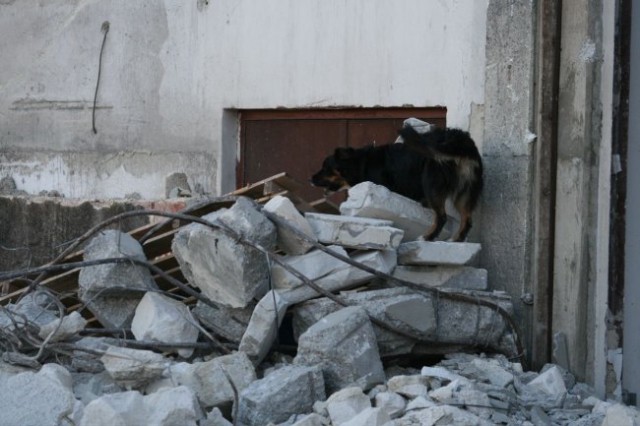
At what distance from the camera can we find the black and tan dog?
256 inches

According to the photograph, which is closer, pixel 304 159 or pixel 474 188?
pixel 474 188

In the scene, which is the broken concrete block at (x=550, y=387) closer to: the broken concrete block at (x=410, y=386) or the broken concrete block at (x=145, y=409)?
the broken concrete block at (x=410, y=386)

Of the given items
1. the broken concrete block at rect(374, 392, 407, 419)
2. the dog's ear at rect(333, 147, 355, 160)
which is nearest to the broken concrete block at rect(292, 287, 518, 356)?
the broken concrete block at rect(374, 392, 407, 419)

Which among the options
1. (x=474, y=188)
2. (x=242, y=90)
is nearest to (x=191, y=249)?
(x=474, y=188)

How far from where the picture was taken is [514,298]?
6527 mm

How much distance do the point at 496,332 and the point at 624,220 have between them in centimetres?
93

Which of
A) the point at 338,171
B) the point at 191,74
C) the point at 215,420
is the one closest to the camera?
the point at 215,420

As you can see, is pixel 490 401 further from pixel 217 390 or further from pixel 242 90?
pixel 242 90

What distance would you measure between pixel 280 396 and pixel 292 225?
46.4 inches

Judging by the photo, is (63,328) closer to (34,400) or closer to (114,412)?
(34,400)

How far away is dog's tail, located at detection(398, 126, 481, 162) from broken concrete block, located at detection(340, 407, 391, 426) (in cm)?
207

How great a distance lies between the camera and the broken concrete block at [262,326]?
565cm

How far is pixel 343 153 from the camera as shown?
7613 millimetres

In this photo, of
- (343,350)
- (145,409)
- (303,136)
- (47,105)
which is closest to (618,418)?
Result: (343,350)
